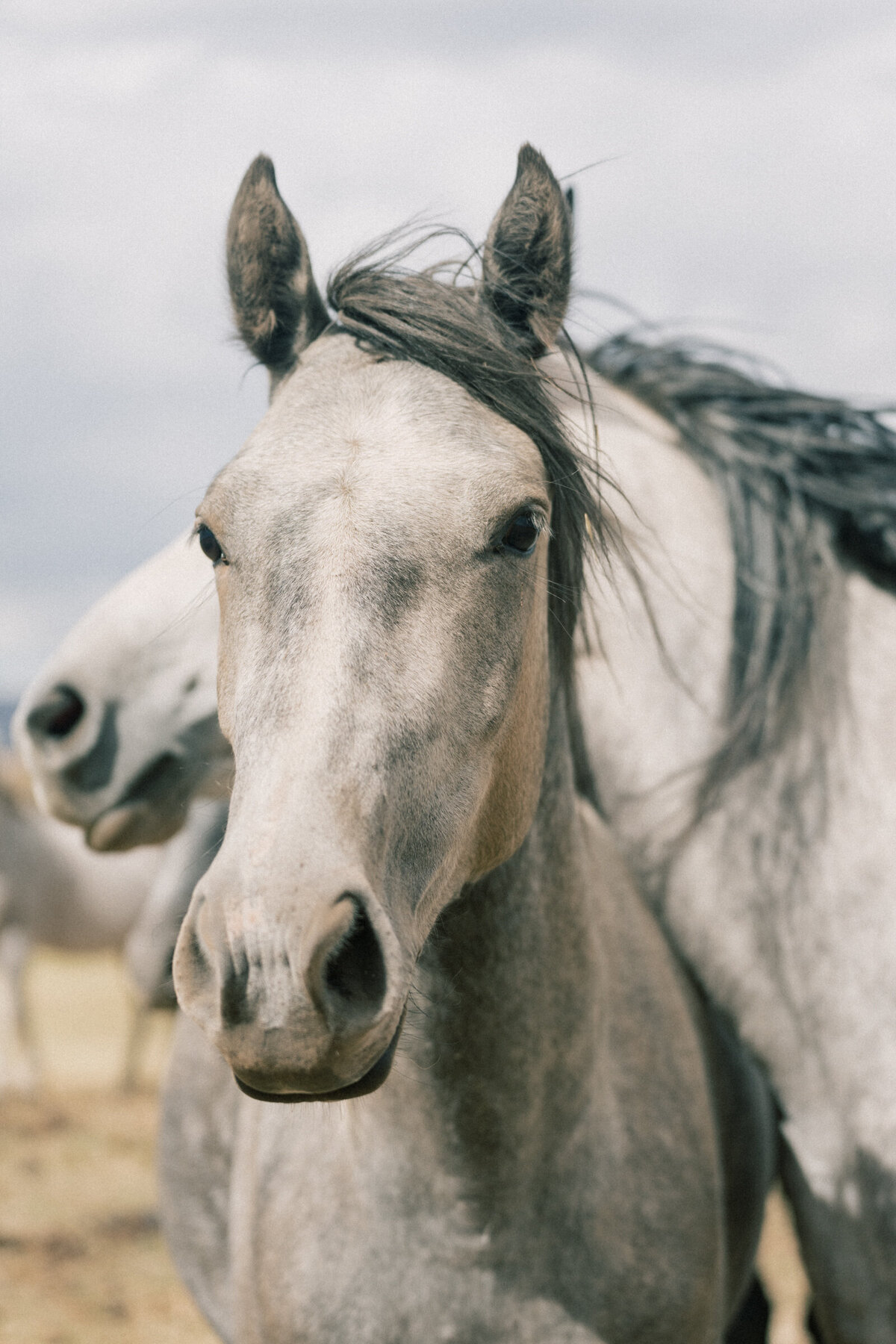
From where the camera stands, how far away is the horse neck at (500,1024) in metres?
1.76

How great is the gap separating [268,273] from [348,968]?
3.85ft

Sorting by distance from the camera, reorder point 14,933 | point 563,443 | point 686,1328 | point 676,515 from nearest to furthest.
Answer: point 563,443
point 686,1328
point 676,515
point 14,933

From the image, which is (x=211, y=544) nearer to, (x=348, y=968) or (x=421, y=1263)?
(x=348, y=968)

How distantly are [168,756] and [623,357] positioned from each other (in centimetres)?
A: 148

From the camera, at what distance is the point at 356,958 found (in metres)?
1.27

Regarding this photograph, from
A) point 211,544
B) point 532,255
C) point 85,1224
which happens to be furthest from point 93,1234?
point 532,255

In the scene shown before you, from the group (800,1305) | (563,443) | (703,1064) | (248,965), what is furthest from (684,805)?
(800,1305)

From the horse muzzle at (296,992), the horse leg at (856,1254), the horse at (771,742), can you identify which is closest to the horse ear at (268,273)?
the horse at (771,742)

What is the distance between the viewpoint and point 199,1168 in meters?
2.76

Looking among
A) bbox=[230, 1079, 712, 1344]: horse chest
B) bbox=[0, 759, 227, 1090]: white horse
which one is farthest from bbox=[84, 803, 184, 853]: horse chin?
bbox=[0, 759, 227, 1090]: white horse

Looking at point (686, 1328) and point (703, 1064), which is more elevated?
point (703, 1064)

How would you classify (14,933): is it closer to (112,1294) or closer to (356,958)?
(112,1294)

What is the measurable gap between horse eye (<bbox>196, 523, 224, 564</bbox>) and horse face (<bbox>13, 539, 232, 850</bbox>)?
34.1 inches

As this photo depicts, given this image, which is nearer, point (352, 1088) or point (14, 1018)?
point (352, 1088)
